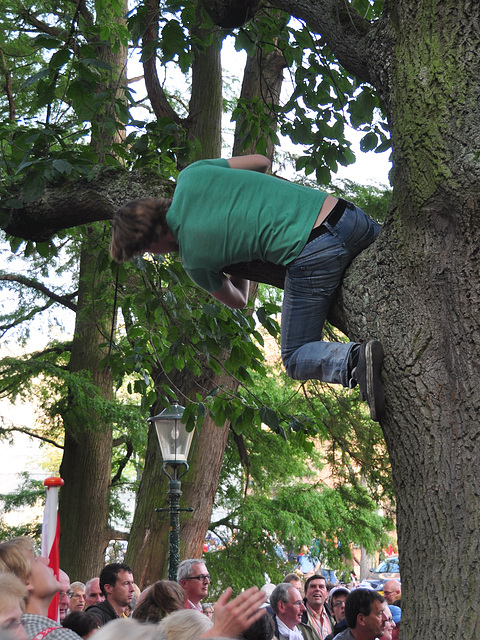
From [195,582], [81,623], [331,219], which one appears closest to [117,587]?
[195,582]

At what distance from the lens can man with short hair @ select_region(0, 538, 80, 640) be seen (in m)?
3.18

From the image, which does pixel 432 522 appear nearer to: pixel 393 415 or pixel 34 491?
pixel 393 415

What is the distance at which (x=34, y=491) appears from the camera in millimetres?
16609

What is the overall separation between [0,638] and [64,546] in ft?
38.2

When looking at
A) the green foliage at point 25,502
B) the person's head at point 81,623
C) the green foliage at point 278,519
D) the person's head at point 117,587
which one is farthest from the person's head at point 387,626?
the green foliage at point 25,502

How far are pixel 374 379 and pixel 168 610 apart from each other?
2.41 m

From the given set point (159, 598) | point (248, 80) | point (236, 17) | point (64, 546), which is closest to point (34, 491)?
point (64, 546)

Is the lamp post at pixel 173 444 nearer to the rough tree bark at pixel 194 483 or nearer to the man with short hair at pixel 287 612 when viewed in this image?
the rough tree bark at pixel 194 483

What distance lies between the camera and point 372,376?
283cm

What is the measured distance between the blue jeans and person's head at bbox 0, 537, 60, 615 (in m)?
1.42

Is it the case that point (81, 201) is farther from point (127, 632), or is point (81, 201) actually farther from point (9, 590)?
point (127, 632)

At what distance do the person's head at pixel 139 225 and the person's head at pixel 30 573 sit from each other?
1393 millimetres

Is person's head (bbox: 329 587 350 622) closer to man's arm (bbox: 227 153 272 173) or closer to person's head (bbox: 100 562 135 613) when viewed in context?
person's head (bbox: 100 562 135 613)

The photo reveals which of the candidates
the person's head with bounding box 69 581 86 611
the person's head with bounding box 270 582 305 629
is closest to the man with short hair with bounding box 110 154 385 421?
the person's head with bounding box 270 582 305 629
